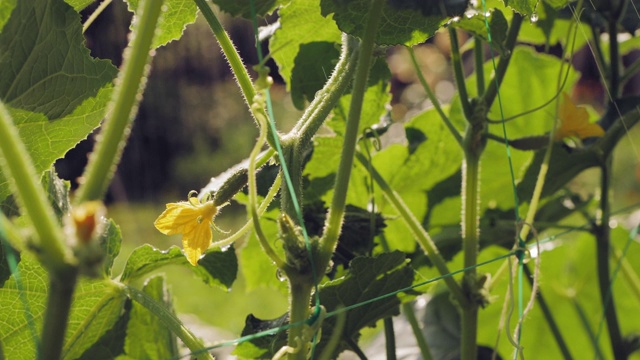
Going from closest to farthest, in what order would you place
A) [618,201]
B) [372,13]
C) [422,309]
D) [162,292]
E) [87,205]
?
1. [87,205]
2. [372,13]
3. [162,292]
4. [422,309]
5. [618,201]

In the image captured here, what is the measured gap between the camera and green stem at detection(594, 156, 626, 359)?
4.43ft

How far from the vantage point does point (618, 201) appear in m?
4.59

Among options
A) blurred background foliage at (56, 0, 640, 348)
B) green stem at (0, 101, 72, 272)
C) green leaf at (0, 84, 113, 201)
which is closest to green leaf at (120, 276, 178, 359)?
green leaf at (0, 84, 113, 201)

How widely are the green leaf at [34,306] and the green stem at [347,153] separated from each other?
1.19 feet

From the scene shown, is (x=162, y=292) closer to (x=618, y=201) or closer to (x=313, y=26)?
(x=313, y=26)

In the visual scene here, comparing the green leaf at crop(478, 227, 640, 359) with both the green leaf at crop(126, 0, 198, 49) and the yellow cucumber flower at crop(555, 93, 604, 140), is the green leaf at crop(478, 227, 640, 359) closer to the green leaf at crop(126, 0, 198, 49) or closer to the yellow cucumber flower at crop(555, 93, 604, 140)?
the yellow cucumber flower at crop(555, 93, 604, 140)

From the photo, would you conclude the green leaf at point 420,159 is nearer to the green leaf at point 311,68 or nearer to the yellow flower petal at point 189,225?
the green leaf at point 311,68

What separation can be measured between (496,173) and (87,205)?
3.98 feet

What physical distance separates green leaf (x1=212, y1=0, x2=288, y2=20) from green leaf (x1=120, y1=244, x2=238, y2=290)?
312 millimetres

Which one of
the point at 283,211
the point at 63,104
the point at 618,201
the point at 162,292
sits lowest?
the point at 618,201

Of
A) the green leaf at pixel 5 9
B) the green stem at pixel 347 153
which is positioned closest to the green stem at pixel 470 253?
the green stem at pixel 347 153

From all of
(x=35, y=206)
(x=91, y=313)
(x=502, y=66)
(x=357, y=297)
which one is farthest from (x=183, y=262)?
(x=35, y=206)

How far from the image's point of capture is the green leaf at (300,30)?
116 cm

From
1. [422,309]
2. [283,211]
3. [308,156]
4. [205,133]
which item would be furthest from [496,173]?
[205,133]
